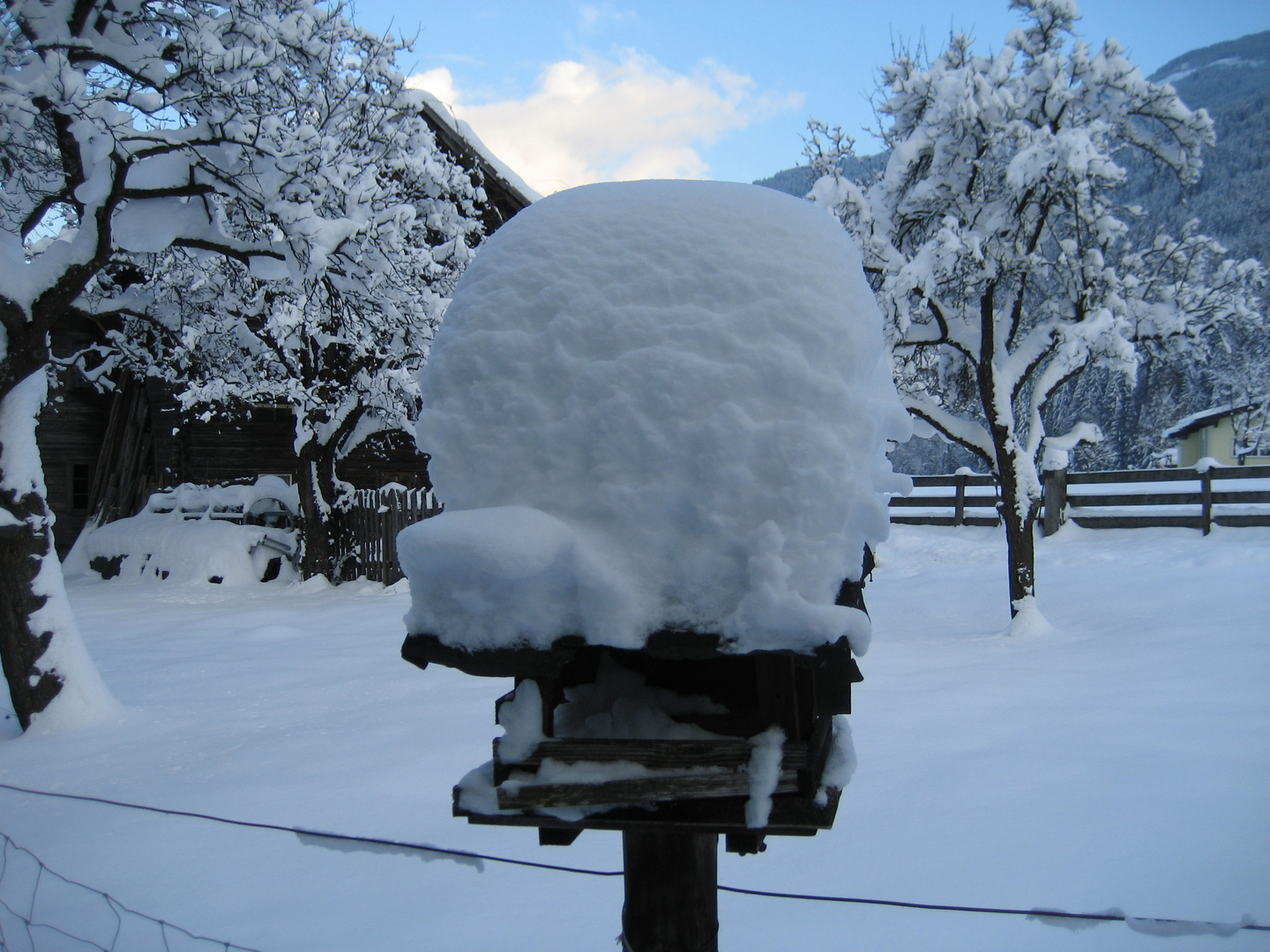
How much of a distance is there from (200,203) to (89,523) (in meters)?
12.4

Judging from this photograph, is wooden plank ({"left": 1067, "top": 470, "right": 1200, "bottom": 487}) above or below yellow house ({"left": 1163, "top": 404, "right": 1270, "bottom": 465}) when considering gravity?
below

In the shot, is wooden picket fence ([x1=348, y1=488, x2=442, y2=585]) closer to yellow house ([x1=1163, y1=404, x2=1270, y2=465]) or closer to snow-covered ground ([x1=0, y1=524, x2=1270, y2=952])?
snow-covered ground ([x1=0, y1=524, x2=1270, y2=952])

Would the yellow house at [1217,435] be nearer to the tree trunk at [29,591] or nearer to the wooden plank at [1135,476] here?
the wooden plank at [1135,476]

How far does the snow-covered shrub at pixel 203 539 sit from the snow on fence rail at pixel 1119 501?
12.9 m

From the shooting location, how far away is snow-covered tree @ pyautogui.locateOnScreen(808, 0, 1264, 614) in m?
8.27

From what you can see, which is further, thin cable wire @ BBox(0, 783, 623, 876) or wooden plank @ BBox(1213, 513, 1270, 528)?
wooden plank @ BBox(1213, 513, 1270, 528)

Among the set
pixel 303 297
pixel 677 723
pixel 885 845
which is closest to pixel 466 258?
pixel 303 297

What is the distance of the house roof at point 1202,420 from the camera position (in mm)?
32694

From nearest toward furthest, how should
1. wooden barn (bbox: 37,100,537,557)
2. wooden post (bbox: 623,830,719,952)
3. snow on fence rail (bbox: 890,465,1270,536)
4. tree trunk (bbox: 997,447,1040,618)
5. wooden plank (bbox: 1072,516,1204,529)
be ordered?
1. wooden post (bbox: 623,830,719,952)
2. tree trunk (bbox: 997,447,1040,618)
3. snow on fence rail (bbox: 890,465,1270,536)
4. wooden plank (bbox: 1072,516,1204,529)
5. wooden barn (bbox: 37,100,537,557)

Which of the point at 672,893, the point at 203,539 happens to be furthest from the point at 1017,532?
the point at 203,539

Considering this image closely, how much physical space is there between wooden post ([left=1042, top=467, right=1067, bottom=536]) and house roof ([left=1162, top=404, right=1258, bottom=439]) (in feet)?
79.3

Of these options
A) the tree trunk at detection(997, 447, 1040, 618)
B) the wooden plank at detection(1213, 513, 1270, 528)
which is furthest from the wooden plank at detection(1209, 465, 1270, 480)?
the tree trunk at detection(997, 447, 1040, 618)

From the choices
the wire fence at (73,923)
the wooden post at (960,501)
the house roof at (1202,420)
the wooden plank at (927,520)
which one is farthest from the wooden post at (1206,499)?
the house roof at (1202,420)

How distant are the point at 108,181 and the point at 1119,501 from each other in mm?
14568
